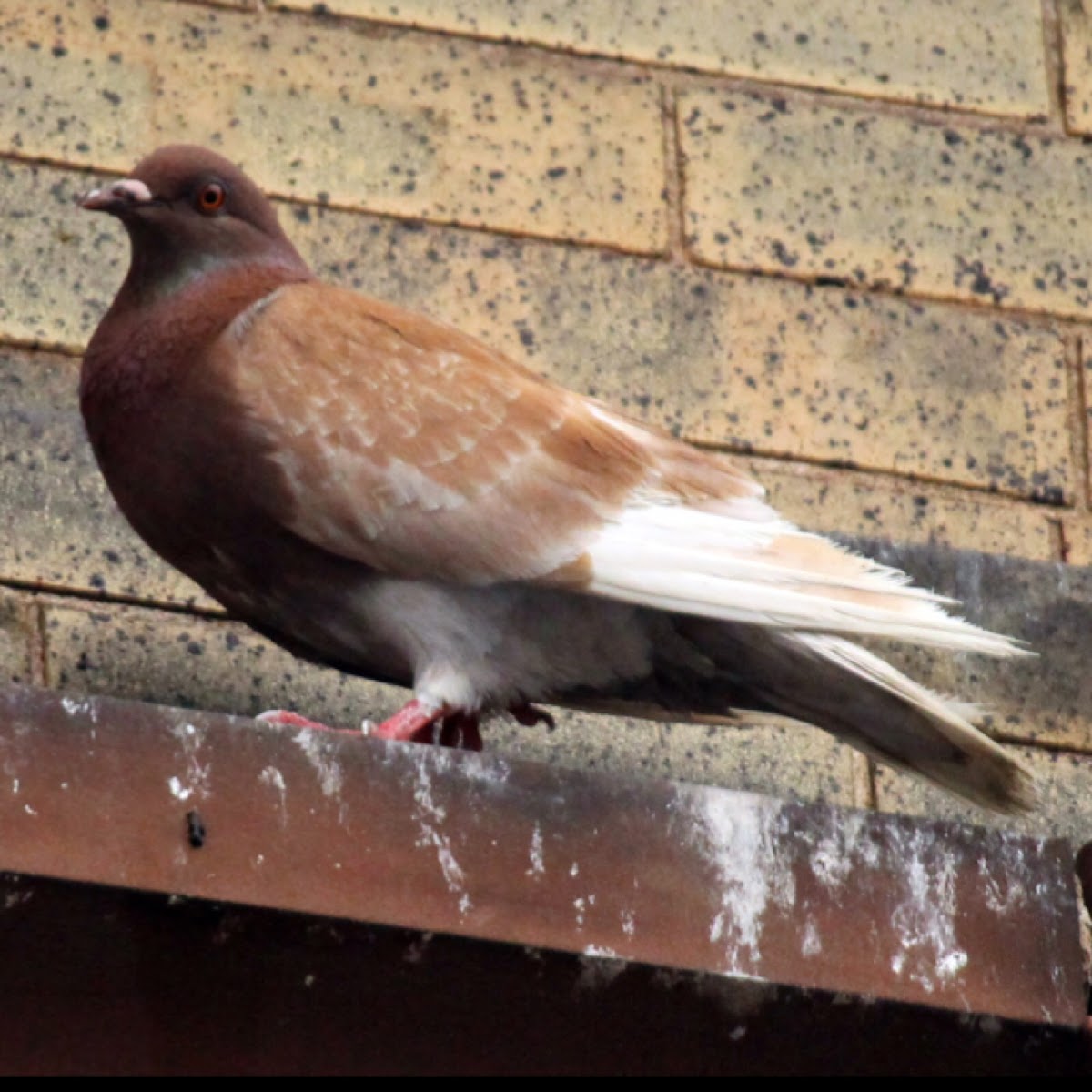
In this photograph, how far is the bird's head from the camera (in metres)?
4.25

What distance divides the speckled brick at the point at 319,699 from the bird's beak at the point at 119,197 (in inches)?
33.4

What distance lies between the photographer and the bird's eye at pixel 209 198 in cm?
432

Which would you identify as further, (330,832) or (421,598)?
(421,598)

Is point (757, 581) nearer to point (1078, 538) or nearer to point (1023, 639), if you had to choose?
point (1023, 639)

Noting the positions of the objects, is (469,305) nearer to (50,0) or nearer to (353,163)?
(353,163)

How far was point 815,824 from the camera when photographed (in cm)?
345

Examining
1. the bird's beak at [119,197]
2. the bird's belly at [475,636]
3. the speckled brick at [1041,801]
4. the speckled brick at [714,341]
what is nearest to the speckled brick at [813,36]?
the speckled brick at [714,341]

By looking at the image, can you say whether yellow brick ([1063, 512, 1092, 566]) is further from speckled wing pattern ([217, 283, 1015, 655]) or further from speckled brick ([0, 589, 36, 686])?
speckled brick ([0, 589, 36, 686])

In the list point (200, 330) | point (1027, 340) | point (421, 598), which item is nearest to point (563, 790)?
point (421, 598)

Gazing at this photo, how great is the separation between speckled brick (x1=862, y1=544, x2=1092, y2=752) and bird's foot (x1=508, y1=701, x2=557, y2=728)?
0.93m

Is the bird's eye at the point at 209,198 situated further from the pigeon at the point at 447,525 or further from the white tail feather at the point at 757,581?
the white tail feather at the point at 757,581

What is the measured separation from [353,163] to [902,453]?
121cm

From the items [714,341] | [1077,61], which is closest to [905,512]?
[714,341]

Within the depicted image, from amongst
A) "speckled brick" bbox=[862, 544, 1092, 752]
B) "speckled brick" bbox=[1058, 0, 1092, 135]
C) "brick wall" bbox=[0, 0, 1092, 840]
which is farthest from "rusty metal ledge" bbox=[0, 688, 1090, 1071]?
"speckled brick" bbox=[1058, 0, 1092, 135]
